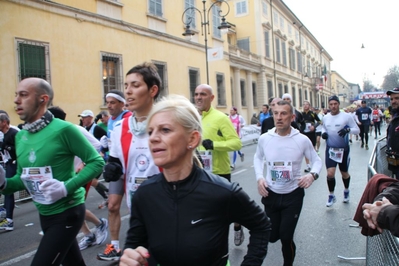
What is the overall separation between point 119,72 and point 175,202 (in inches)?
589

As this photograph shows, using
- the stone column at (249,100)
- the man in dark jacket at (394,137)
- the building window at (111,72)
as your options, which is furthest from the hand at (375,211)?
the stone column at (249,100)

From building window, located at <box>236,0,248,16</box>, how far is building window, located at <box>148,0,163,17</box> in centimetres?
1923

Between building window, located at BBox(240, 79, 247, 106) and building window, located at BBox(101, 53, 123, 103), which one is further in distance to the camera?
building window, located at BBox(240, 79, 247, 106)

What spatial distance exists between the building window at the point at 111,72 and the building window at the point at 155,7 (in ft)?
11.9

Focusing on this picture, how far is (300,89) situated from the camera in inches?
2053

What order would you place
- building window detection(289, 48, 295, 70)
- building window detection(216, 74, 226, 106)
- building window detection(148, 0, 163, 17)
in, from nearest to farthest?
building window detection(148, 0, 163, 17) → building window detection(216, 74, 226, 106) → building window detection(289, 48, 295, 70)

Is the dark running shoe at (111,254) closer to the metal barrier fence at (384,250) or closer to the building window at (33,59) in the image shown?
the metal barrier fence at (384,250)

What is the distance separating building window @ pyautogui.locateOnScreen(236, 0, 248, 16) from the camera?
1421 inches

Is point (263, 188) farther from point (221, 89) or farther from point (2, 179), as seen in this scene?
point (221, 89)

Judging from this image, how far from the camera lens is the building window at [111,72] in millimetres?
15492

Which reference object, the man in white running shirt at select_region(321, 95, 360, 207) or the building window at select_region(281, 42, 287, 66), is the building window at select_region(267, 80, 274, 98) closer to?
the building window at select_region(281, 42, 287, 66)

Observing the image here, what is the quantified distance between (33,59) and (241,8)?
27.9 metres

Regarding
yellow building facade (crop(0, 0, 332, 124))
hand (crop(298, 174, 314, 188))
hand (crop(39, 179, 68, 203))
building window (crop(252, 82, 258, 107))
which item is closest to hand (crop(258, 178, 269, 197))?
→ hand (crop(298, 174, 314, 188))

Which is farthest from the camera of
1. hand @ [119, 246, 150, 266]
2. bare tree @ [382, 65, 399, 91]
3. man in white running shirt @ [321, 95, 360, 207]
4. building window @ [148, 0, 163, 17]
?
bare tree @ [382, 65, 399, 91]
